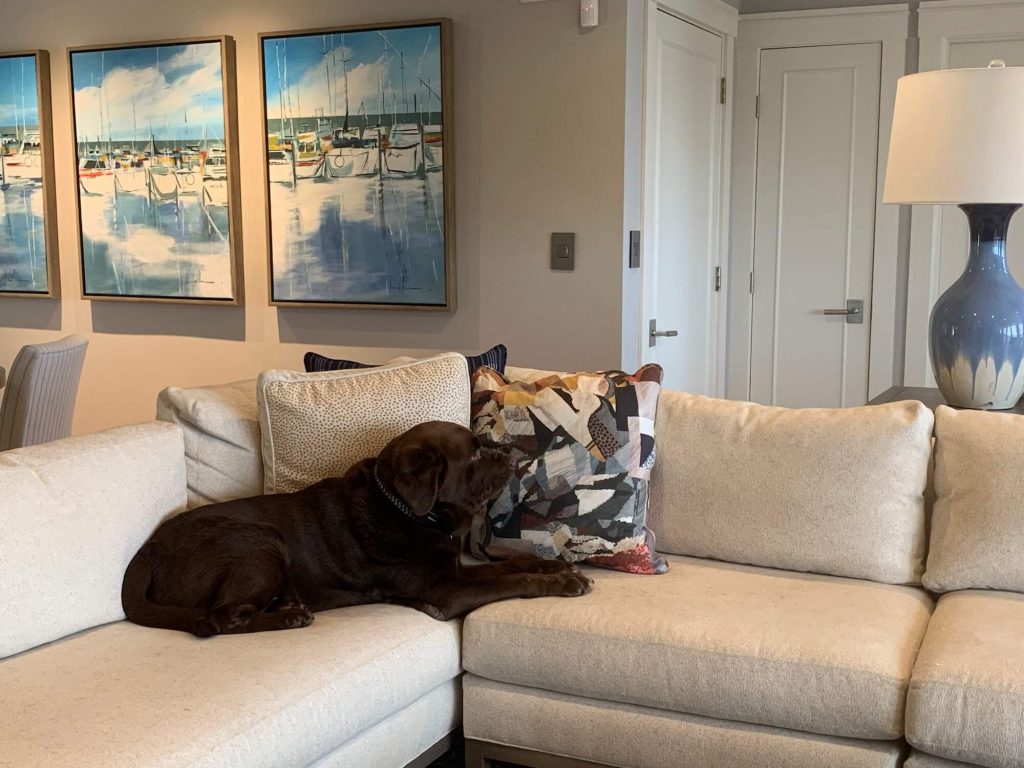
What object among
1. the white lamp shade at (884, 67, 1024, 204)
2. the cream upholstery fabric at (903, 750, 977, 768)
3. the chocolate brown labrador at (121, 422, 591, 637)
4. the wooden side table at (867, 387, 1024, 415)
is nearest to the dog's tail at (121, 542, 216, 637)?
the chocolate brown labrador at (121, 422, 591, 637)

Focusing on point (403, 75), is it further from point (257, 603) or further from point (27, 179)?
point (257, 603)

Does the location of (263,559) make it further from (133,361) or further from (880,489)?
(133,361)

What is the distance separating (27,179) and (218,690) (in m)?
3.57

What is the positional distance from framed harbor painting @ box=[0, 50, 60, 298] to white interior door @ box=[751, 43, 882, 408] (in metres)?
2.97

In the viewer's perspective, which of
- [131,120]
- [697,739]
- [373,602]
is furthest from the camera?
[131,120]

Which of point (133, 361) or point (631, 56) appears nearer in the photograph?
point (631, 56)

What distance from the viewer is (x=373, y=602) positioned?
8.09 ft

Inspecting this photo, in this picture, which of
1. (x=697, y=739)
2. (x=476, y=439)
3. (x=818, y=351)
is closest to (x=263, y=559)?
(x=476, y=439)

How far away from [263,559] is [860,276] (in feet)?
10.9

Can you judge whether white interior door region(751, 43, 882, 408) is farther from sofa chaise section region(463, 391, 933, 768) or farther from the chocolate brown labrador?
the chocolate brown labrador

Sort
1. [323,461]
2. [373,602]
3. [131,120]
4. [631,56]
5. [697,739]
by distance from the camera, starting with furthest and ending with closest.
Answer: [131,120] < [631,56] < [323,461] < [373,602] < [697,739]

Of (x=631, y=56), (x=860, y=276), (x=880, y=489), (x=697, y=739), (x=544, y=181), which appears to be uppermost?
(x=631, y=56)

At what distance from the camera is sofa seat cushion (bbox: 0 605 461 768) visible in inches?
70.3

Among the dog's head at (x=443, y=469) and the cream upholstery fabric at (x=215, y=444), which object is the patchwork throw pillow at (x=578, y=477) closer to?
the dog's head at (x=443, y=469)
